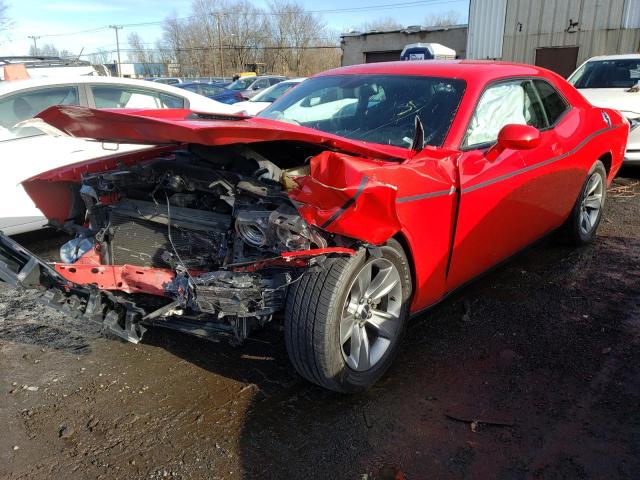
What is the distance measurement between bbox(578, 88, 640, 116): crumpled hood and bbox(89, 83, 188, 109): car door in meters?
5.63

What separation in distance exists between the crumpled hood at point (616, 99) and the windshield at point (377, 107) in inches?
199

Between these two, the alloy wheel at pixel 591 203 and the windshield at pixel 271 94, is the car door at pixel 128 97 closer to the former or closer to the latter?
the alloy wheel at pixel 591 203

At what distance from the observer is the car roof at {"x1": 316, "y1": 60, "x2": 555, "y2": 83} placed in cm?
341

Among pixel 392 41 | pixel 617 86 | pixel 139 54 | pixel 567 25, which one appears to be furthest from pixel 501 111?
pixel 139 54

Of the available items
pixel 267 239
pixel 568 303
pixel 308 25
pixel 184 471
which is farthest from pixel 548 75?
pixel 308 25

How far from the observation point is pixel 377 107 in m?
3.45

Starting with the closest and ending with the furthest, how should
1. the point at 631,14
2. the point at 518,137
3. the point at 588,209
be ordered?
the point at 518,137 → the point at 588,209 → the point at 631,14

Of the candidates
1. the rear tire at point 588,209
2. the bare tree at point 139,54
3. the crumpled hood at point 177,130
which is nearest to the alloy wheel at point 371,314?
the crumpled hood at point 177,130

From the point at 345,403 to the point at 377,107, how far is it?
6.20 feet

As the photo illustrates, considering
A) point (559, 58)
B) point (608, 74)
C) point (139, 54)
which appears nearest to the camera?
point (608, 74)

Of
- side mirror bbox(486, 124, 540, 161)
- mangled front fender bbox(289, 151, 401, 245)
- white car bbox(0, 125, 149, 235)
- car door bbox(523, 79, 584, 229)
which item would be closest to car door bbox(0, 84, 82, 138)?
white car bbox(0, 125, 149, 235)

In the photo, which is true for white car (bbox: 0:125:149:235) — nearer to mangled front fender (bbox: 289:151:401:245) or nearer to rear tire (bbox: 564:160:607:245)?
mangled front fender (bbox: 289:151:401:245)

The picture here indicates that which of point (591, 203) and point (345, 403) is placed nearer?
point (345, 403)

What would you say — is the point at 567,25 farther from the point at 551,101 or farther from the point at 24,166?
the point at 24,166
